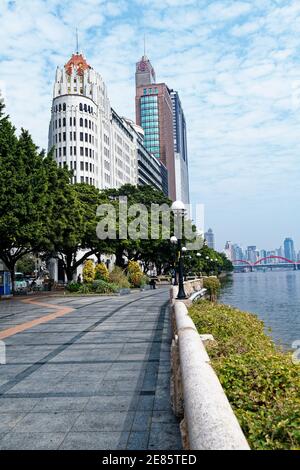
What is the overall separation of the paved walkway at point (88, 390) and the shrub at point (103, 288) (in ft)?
65.8

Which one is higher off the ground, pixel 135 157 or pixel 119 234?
pixel 135 157

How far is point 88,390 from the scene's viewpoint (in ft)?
22.6

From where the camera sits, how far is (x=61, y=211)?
33.6 meters

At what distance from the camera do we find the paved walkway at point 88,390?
4910 mm

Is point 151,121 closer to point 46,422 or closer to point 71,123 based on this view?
point 71,123

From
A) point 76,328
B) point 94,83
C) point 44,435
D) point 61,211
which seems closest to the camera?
point 44,435

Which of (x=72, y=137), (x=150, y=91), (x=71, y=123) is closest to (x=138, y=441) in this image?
(x=72, y=137)

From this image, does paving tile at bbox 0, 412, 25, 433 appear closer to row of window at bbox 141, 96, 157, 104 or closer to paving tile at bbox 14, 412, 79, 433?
paving tile at bbox 14, 412, 79, 433

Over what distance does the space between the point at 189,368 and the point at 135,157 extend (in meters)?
107

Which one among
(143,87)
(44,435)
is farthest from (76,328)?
(143,87)

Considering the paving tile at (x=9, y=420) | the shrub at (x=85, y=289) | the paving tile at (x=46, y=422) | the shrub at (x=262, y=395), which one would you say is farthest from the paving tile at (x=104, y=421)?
the shrub at (x=85, y=289)

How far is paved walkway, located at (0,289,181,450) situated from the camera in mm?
4910

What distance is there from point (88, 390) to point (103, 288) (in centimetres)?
2724

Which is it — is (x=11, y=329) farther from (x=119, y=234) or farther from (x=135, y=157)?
(x=135, y=157)
